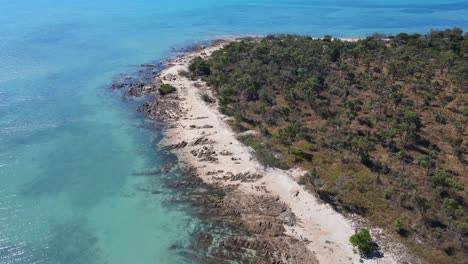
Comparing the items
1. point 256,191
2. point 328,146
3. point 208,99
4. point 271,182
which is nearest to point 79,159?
→ point 256,191

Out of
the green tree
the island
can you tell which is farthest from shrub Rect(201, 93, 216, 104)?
the green tree

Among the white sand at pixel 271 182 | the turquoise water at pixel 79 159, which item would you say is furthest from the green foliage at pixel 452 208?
the turquoise water at pixel 79 159

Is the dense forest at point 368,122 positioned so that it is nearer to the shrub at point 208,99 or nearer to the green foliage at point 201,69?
the green foliage at point 201,69

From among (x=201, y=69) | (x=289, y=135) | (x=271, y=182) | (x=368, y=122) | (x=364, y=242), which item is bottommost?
(x=364, y=242)

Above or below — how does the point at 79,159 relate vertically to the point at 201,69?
below

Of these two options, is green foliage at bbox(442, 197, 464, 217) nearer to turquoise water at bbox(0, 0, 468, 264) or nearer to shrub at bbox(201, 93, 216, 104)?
turquoise water at bbox(0, 0, 468, 264)

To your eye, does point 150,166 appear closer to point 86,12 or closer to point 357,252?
point 357,252

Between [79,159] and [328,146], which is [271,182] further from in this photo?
[79,159]
